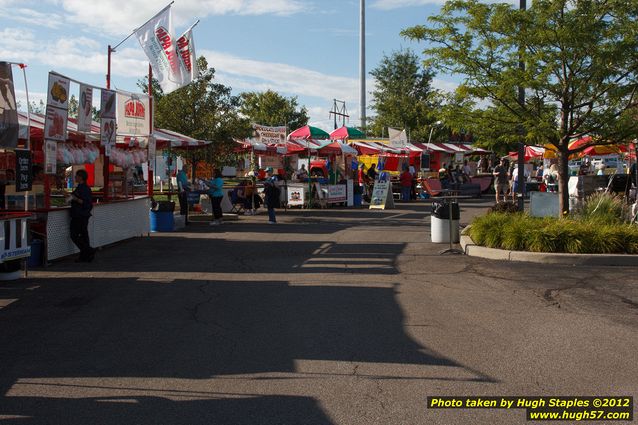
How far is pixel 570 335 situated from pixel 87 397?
4930 mm

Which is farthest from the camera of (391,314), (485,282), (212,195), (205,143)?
(205,143)

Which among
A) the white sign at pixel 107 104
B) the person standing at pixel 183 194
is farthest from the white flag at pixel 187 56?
the person standing at pixel 183 194

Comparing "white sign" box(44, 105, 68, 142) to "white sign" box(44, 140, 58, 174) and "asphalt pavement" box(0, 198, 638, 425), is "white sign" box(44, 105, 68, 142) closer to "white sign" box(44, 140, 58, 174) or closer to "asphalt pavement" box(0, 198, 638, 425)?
"white sign" box(44, 140, 58, 174)

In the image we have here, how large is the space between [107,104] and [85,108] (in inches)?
41.6

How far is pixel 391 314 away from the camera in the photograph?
8.59 m

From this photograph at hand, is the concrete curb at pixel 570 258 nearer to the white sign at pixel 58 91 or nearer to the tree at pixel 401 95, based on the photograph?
the white sign at pixel 58 91

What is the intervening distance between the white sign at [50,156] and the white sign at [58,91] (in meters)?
0.75

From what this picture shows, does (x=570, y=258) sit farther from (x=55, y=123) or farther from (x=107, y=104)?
(x=107, y=104)

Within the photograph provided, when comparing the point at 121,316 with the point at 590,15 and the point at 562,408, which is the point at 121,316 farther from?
the point at 590,15

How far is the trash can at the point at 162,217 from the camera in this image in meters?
19.8

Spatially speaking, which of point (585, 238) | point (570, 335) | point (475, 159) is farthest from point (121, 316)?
point (475, 159)

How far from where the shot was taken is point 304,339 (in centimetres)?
731

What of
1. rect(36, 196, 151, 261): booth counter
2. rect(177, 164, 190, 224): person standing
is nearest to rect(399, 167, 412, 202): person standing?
rect(177, 164, 190, 224): person standing

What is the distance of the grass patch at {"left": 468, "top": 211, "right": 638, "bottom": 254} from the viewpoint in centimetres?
1273
